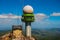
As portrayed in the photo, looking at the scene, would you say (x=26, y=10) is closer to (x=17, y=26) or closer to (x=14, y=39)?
(x=17, y=26)

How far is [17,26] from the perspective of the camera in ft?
51.3

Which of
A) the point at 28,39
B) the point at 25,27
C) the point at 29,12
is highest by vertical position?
the point at 29,12

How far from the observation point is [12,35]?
15.9 metres

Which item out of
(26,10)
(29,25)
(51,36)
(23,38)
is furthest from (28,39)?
(51,36)

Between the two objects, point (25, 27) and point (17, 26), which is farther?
point (25, 27)

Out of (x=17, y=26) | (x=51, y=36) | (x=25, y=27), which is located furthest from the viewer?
(x=51, y=36)

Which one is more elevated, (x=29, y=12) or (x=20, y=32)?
→ (x=29, y=12)

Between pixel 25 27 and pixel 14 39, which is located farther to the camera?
pixel 25 27

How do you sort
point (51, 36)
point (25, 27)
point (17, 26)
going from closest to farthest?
point (17, 26) → point (25, 27) → point (51, 36)

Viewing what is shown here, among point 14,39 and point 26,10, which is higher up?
point 26,10

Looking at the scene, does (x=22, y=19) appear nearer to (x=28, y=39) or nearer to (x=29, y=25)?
(x=29, y=25)

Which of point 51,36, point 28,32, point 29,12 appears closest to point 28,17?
point 29,12

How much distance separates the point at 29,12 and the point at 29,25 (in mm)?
1346

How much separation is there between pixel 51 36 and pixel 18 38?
37.8 ft
